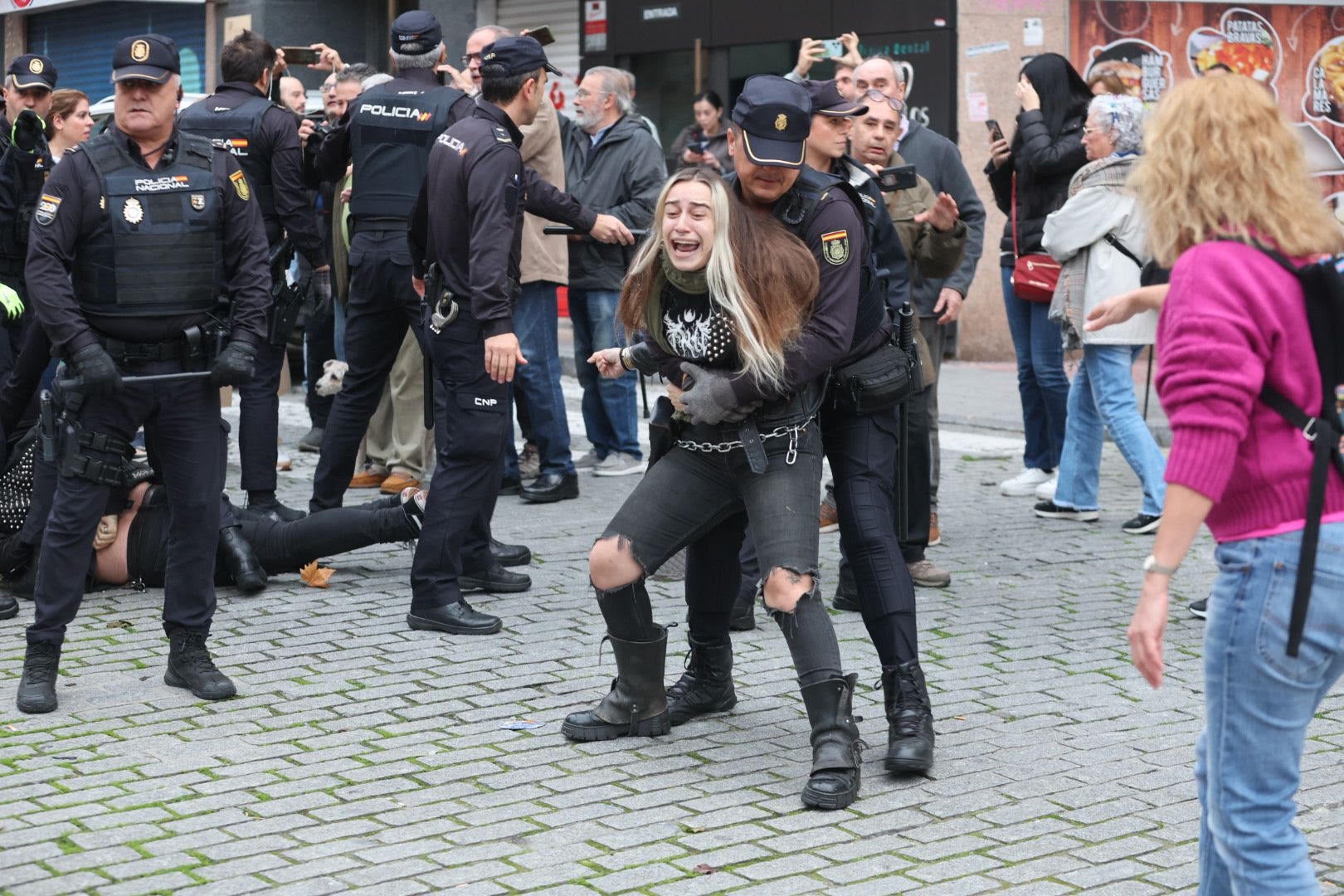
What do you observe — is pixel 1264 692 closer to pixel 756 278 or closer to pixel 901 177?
pixel 756 278

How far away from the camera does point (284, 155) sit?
25.9 ft

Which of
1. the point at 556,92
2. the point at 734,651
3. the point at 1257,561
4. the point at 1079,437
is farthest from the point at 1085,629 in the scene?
the point at 556,92

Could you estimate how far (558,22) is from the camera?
58.9ft

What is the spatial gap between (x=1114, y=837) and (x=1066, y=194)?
488cm

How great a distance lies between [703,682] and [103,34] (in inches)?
723

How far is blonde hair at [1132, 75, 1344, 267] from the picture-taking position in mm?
3111

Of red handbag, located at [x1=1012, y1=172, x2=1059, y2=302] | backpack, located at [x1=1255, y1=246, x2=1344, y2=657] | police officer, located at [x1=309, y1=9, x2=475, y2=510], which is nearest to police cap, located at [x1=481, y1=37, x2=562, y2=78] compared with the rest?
police officer, located at [x1=309, y1=9, x2=475, y2=510]

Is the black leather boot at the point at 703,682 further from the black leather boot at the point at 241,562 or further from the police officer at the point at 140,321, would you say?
the black leather boot at the point at 241,562

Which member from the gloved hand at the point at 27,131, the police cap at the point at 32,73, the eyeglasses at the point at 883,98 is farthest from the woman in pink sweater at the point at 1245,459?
the police cap at the point at 32,73

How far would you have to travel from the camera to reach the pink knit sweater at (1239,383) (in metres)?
3.03

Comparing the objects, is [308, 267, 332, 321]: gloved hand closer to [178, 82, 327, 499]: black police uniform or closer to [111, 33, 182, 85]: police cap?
[178, 82, 327, 499]: black police uniform

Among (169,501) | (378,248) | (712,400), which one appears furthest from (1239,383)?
(378,248)

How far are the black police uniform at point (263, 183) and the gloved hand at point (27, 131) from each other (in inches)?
23.5

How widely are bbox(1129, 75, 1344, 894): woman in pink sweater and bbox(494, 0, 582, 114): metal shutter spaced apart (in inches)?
574
